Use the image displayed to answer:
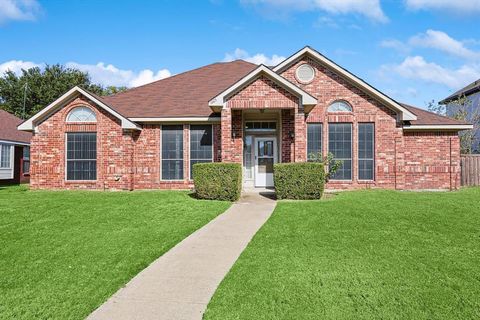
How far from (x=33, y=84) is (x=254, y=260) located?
48237mm

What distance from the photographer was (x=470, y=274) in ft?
16.0

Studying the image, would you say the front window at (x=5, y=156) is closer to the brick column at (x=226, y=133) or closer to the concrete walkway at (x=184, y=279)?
the brick column at (x=226, y=133)

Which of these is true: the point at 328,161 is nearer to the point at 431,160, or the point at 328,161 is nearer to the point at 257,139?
the point at 257,139

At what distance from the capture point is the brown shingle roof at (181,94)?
15.4 metres

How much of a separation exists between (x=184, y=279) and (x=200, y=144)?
10.7m

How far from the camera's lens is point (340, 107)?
14.8 m

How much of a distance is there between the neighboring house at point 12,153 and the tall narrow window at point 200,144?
1350cm

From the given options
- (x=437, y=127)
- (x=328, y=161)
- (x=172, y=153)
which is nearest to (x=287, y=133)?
(x=328, y=161)

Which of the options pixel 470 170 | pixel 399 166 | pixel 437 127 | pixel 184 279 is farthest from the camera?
pixel 470 170

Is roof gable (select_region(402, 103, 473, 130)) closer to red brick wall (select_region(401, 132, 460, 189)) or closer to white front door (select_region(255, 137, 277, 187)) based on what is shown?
red brick wall (select_region(401, 132, 460, 189))

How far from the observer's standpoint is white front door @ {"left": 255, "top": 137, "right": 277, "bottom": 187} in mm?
15312

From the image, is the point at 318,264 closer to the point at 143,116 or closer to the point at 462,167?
the point at 143,116

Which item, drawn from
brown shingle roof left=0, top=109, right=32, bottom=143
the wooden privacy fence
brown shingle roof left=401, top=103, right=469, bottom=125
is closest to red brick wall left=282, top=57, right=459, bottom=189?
brown shingle roof left=401, top=103, right=469, bottom=125

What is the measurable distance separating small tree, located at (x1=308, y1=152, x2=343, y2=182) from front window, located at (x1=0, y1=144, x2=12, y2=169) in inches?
739
